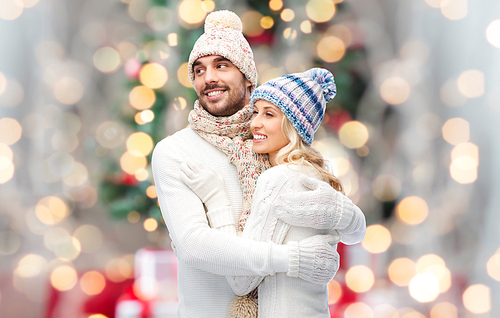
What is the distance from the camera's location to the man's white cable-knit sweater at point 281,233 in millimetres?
1125

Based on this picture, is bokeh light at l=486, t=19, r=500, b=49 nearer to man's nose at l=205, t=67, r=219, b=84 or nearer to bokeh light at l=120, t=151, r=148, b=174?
man's nose at l=205, t=67, r=219, b=84

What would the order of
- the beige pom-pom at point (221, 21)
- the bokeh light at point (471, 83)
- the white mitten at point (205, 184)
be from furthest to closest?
the bokeh light at point (471, 83)
the beige pom-pom at point (221, 21)
the white mitten at point (205, 184)

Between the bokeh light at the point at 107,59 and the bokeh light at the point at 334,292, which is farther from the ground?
the bokeh light at the point at 107,59

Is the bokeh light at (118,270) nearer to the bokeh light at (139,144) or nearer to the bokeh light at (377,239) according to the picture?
the bokeh light at (139,144)

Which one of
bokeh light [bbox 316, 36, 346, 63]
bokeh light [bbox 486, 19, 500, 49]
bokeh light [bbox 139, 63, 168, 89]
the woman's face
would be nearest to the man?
the woman's face

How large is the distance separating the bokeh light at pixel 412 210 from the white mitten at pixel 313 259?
155cm

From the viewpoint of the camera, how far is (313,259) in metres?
1.10

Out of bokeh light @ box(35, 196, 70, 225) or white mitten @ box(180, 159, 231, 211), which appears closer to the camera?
white mitten @ box(180, 159, 231, 211)

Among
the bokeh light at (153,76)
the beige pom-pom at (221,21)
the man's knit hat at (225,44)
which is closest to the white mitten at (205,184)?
the man's knit hat at (225,44)

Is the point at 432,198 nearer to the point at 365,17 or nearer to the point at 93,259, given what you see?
the point at 365,17

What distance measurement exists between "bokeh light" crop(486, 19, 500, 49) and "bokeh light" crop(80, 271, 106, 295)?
282 cm

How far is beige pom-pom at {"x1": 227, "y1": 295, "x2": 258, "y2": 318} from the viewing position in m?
1.17

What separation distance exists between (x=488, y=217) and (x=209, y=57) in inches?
76.9

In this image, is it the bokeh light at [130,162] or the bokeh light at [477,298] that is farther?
the bokeh light at [477,298]
